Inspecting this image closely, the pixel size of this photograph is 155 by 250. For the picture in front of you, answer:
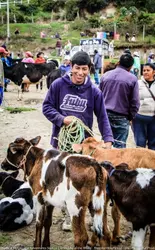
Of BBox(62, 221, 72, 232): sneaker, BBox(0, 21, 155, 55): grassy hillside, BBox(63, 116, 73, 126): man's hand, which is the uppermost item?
BBox(0, 21, 155, 55): grassy hillside

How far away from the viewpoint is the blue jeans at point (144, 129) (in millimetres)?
6848

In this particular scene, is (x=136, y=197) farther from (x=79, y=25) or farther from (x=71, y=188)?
(x=79, y=25)

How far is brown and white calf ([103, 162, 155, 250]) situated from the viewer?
4.16 metres

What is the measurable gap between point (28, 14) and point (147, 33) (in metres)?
24.6

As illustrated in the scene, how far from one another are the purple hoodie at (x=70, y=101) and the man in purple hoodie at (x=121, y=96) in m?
1.31

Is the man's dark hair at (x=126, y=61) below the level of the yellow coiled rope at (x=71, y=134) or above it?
above

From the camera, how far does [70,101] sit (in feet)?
16.5

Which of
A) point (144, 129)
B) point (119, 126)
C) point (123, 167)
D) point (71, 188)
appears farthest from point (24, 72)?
point (71, 188)

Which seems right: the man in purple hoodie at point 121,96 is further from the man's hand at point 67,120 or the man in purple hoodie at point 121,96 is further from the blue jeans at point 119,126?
the man's hand at point 67,120

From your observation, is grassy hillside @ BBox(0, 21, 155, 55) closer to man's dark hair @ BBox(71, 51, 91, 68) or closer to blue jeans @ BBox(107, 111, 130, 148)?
blue jeans @ BBox(107, 111, 130, 148)

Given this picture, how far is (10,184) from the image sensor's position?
631 centimetres

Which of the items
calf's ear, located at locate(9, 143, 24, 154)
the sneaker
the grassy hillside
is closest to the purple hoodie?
calf's ear, located at locate(9, 143, 24, 154)

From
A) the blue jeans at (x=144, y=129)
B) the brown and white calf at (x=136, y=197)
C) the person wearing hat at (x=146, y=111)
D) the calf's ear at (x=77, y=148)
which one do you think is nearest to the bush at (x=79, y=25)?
the person wearing hat at (x=146, y=111)

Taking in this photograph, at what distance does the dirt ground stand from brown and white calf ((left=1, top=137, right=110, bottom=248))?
0.38m
